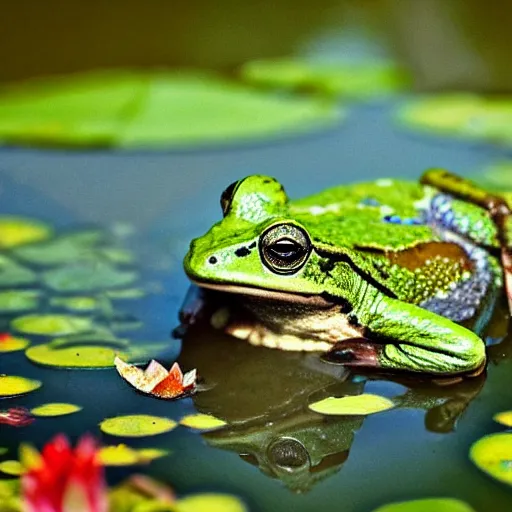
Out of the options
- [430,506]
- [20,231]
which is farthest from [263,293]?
[20,231]

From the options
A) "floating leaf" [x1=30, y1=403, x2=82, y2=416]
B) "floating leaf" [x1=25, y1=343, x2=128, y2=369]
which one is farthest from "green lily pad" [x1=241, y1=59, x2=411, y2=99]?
"floating leaf" [x1=30, y1=403, x2=82, y2=416]

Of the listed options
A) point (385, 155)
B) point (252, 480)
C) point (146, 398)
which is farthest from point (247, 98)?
point (252, 480)

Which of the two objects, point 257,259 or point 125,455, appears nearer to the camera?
point 125,455

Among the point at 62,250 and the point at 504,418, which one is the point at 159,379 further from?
the point at 62,250

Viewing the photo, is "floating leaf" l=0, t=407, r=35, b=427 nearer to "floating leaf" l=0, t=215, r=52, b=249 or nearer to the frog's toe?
the frog's toe

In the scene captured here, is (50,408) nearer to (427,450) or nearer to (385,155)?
(427,450)

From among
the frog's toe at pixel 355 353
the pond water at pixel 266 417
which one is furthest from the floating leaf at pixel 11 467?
the frog's toe at pixel 355 353

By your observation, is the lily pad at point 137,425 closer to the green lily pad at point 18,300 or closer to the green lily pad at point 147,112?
the green lily pad at point 18,300
